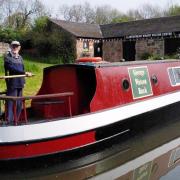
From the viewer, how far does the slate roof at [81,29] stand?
98.8ft

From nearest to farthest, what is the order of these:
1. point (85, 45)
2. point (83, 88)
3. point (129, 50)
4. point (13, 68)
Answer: point (13, 68) → point (83, 88) → point (85, 45) → point (129, 50)

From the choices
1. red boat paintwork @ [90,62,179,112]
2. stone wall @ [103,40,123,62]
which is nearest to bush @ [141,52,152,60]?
stone wall @ [103,40,123,62]

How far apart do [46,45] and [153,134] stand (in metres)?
21.7

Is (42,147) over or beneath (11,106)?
beneath

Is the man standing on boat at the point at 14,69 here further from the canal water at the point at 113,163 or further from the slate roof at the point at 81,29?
the slate roof at the point at 81,29

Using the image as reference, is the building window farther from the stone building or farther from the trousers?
the trousers

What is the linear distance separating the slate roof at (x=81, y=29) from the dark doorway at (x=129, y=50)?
237cm

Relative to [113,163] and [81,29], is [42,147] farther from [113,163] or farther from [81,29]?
[81,29]

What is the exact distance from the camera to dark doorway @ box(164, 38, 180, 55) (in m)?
28.3

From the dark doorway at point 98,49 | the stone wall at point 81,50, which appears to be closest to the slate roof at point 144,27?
the dark doorway at point 98,49

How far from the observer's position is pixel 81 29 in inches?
1244

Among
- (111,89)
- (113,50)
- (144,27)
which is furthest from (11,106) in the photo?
(113,50)

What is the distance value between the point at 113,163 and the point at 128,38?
2357 centimetres

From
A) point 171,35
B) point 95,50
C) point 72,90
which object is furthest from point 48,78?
point 95,50
